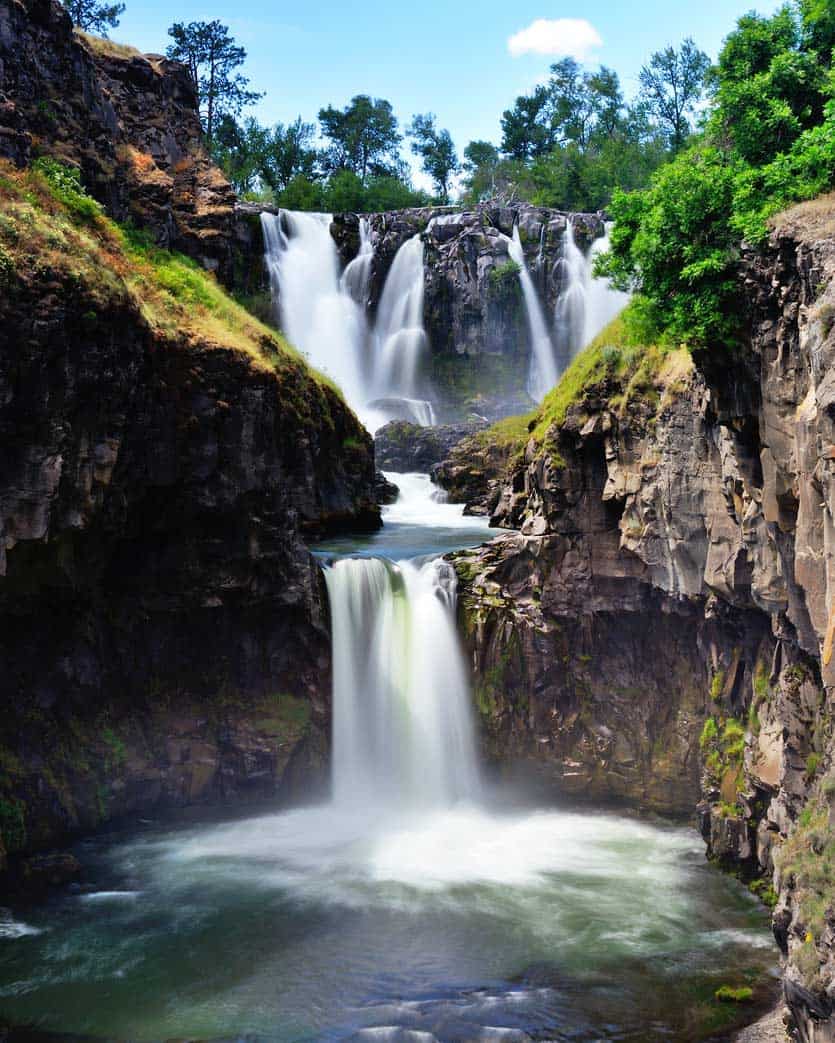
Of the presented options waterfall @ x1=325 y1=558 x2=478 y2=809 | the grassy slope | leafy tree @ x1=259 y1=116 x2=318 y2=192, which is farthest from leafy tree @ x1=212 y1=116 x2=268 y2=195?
waterfall @ x1=325 y1=558 x2=478 y2=809

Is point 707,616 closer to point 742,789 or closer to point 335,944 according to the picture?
point 742,789

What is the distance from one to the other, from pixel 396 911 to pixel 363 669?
6.89 metres

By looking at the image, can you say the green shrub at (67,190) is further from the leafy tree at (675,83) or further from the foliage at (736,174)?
the leafy tree at (675,83)

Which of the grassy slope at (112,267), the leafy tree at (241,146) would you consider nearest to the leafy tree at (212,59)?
the leafy tree at (241,146)

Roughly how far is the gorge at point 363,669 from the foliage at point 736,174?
48 cm

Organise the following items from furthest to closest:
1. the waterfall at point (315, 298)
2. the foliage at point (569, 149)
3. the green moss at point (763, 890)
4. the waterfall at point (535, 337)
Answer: the foliage at point (569, 149) < the waterfall at point (535, 337) < the waterfall at point (315, 298) < the green moss at point (763, 890)

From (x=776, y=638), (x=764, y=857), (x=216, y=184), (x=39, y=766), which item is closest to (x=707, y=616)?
(x=776, y=638)

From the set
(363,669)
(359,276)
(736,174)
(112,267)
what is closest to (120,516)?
(112,267)

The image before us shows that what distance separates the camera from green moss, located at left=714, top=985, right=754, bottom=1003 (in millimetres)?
12656

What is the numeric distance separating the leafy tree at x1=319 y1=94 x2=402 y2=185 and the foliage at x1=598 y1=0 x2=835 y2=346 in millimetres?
60743

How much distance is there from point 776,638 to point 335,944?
8938 mm

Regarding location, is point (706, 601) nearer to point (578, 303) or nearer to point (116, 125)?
point (116, 125)

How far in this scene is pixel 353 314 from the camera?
4562 centimetres

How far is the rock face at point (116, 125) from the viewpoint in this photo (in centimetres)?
2045
